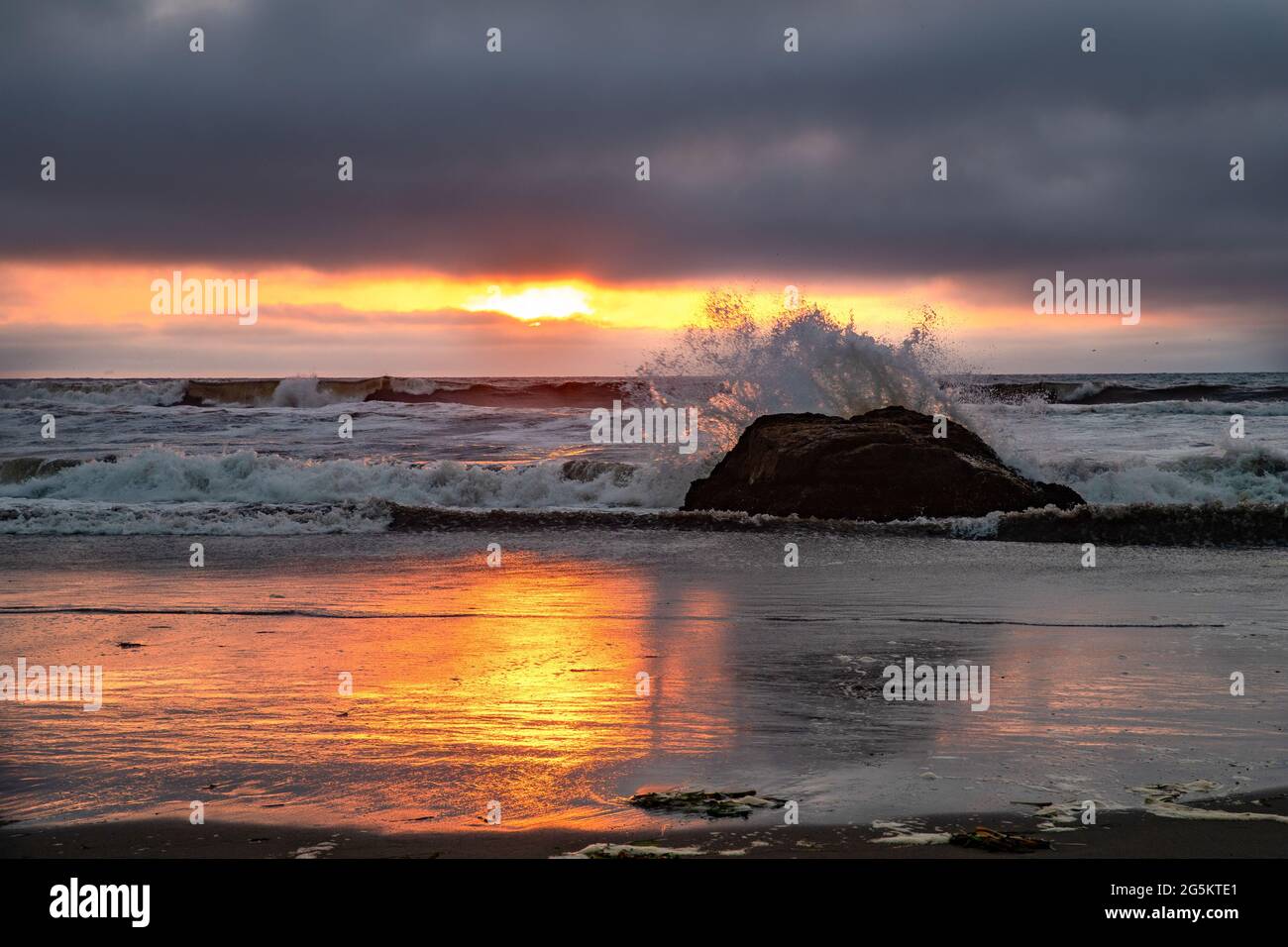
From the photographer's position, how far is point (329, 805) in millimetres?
4227

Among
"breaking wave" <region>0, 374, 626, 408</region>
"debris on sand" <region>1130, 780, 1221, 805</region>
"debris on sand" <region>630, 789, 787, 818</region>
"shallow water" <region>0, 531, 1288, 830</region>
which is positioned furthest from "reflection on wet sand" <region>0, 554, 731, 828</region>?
"breaking wave" <region>0, 374, 626, 408</region>

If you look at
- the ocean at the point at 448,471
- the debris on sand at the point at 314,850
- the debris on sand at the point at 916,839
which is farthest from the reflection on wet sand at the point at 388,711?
the ocean at the point at 448,471

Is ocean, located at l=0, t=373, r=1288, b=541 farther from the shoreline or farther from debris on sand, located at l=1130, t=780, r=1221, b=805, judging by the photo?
the shoreline

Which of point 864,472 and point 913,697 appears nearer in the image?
point 913,697

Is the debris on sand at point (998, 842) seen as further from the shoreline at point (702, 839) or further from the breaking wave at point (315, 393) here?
the breaking wave at point (315, 393)

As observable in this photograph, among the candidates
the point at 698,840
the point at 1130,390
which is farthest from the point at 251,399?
the point at 698,840

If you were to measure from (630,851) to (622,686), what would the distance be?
2.45 m

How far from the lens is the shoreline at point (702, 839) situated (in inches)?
146

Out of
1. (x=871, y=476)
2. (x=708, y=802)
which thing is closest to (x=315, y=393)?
(x=871, y=476)

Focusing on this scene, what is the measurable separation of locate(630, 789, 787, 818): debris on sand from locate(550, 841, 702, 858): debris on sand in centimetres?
38

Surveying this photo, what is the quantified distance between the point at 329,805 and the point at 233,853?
20.0 inches

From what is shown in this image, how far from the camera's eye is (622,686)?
20.2 ft

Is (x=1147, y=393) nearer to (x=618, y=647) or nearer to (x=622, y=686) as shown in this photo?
(x=618, y=647)
